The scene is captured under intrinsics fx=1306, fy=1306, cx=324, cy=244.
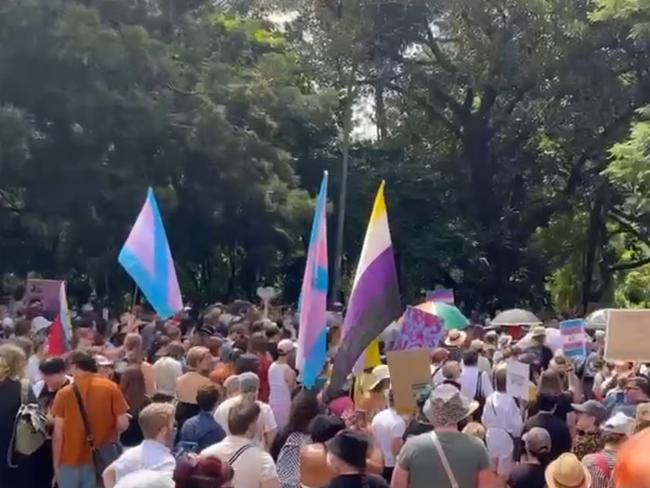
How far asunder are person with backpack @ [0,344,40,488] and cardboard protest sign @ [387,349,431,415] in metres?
2.39

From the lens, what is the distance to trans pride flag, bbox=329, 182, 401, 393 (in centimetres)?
875

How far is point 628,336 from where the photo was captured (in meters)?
10.2

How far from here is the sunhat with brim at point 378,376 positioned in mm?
9562

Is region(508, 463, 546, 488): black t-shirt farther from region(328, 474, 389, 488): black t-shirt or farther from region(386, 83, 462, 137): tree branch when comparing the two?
region(386, 83, 462, 137): tree branch

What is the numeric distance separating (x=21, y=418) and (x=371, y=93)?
95.6 ft

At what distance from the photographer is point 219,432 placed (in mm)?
7844

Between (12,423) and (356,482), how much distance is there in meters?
3.67

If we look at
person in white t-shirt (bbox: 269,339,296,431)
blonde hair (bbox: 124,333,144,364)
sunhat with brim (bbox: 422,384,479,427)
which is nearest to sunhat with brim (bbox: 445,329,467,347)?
person in white t-shirt (bbox: 269,339,296,431)

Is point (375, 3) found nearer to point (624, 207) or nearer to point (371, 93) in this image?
point (371, 93)

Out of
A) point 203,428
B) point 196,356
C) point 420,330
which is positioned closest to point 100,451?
point 203,428

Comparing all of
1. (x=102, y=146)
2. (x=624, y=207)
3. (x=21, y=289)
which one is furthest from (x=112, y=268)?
(x=624, y=207)

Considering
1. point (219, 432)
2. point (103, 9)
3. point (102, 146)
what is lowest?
point (219, 432)

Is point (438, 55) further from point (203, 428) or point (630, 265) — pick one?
point (203, 428)

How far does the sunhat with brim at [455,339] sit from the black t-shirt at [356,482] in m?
8.00
